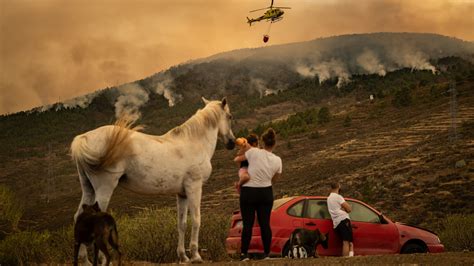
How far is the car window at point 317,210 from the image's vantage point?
1602 cm

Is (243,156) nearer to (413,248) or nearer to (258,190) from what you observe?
(258,190)

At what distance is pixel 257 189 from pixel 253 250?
3.74 meters

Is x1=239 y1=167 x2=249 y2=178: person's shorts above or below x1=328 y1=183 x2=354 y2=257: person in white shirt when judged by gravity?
above

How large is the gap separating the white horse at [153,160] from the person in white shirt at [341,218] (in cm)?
306

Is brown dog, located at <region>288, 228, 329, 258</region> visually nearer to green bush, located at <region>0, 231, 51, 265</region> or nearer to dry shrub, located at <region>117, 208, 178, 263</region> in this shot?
dry shrub, located at <region>117, 208, 178, 263</region>

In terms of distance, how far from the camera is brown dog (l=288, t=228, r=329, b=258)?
14023 mm

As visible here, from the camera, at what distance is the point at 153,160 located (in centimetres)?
1150

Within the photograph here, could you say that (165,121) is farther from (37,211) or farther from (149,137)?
(149,137)

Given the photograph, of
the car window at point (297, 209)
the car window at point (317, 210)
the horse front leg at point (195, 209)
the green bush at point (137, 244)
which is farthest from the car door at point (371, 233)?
the horse front leg at point (195, 209)

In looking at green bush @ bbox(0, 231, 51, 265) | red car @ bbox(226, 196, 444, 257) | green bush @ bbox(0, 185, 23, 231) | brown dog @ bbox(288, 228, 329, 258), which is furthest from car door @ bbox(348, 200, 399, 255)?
green bush @ bbox(0, 185, 23, 231)

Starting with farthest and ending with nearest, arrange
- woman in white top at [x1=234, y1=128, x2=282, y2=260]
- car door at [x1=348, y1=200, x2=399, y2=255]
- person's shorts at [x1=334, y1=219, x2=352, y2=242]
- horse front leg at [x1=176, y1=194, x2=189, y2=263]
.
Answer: car door at [x1=348, y1=200, x2=399, y2=255]
person's shorts at [x1=334, y1=219, x2=352, y2=242]
woman in white top at [x1=234, y1=128, x2=282, y2=260]
horse front leg at [x1=176, y1=194, x2=189, y2=263]

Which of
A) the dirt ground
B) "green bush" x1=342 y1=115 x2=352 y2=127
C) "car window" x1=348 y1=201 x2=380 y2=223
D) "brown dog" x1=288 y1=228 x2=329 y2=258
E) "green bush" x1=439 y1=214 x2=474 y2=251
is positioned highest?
"green bush" x1=342 y1=115 x2=352 y2=127

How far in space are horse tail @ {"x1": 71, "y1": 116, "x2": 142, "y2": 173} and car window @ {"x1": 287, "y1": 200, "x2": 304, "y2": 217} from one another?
5.48m

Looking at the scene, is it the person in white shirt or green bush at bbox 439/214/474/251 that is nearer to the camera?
the person in white shirt
